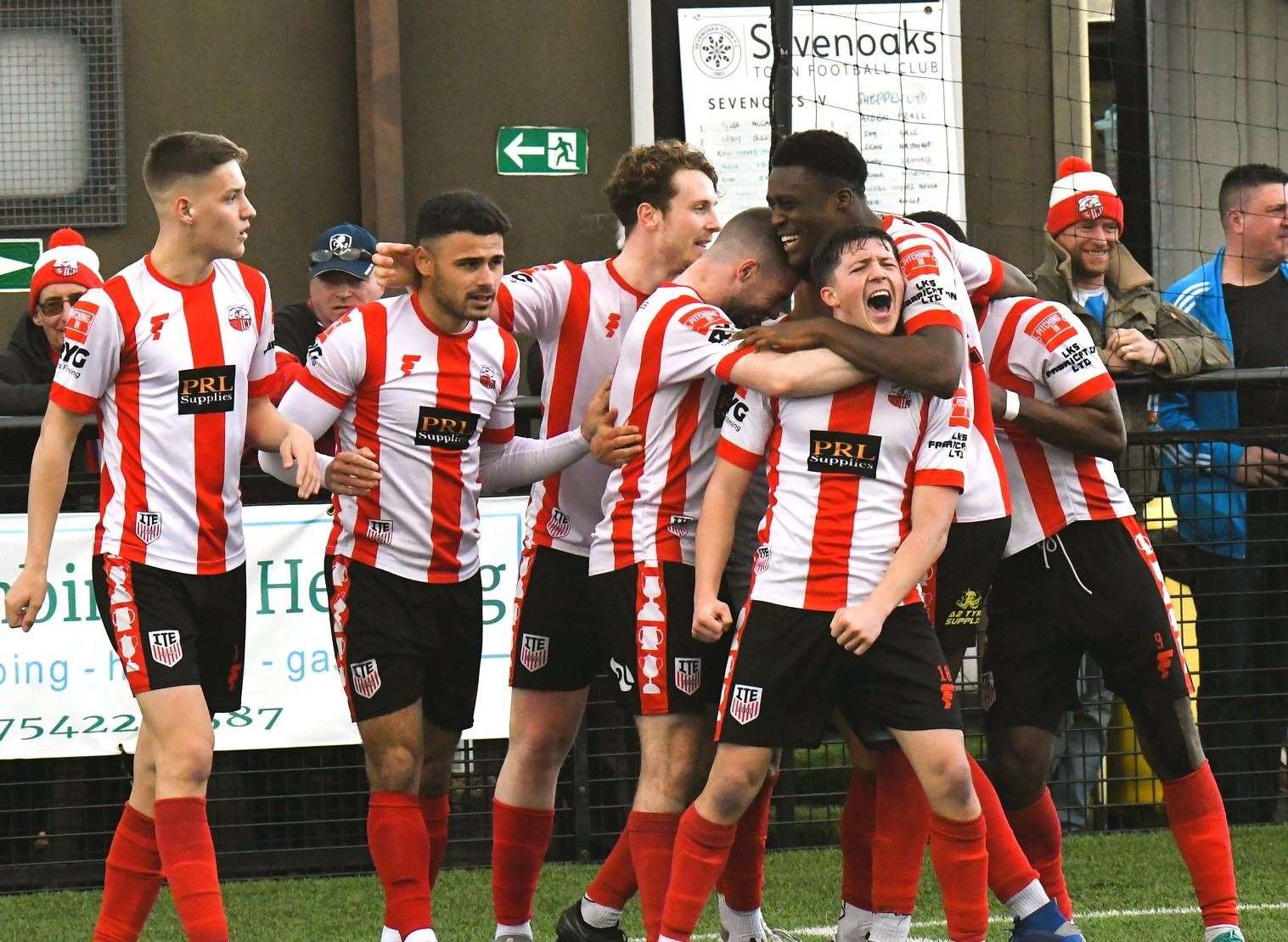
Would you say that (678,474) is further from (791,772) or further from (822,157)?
(791,772)

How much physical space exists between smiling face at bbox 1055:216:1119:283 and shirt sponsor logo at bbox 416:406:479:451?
269cm

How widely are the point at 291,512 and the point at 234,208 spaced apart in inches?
68.5

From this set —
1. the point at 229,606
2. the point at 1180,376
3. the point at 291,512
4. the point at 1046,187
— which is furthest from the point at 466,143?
the point at 229,606

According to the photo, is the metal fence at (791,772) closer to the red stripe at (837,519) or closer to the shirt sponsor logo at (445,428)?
the shirt sponsor logo at (445,428)

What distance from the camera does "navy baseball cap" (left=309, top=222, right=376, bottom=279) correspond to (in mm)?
6926

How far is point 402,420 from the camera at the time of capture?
4961 millimetres

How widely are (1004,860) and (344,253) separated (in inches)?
137

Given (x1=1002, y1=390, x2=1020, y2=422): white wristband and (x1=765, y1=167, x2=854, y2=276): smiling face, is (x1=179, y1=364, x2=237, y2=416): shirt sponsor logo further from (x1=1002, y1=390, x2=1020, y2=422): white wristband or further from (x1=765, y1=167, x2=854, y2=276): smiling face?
(x1=1002, y1=390, x2=1020, y2=422): white wristband

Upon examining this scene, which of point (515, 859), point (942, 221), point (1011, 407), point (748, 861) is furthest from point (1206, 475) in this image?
point (515, 859)

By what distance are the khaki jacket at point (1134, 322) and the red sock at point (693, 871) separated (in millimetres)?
2763

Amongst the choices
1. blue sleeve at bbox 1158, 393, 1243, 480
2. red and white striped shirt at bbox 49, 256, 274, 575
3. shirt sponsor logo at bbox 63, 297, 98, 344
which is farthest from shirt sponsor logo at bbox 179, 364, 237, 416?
blue sleeve at bbox 1158, 393, 1243, 480

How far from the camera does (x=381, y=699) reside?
485 cm

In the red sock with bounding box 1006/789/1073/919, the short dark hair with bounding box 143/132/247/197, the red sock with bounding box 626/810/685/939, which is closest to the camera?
the red sock with bounding box 626/810/685/939

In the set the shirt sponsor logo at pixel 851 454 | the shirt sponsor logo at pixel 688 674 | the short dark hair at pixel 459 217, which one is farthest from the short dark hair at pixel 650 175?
the shirt sponsor logo at pixel 688 674
